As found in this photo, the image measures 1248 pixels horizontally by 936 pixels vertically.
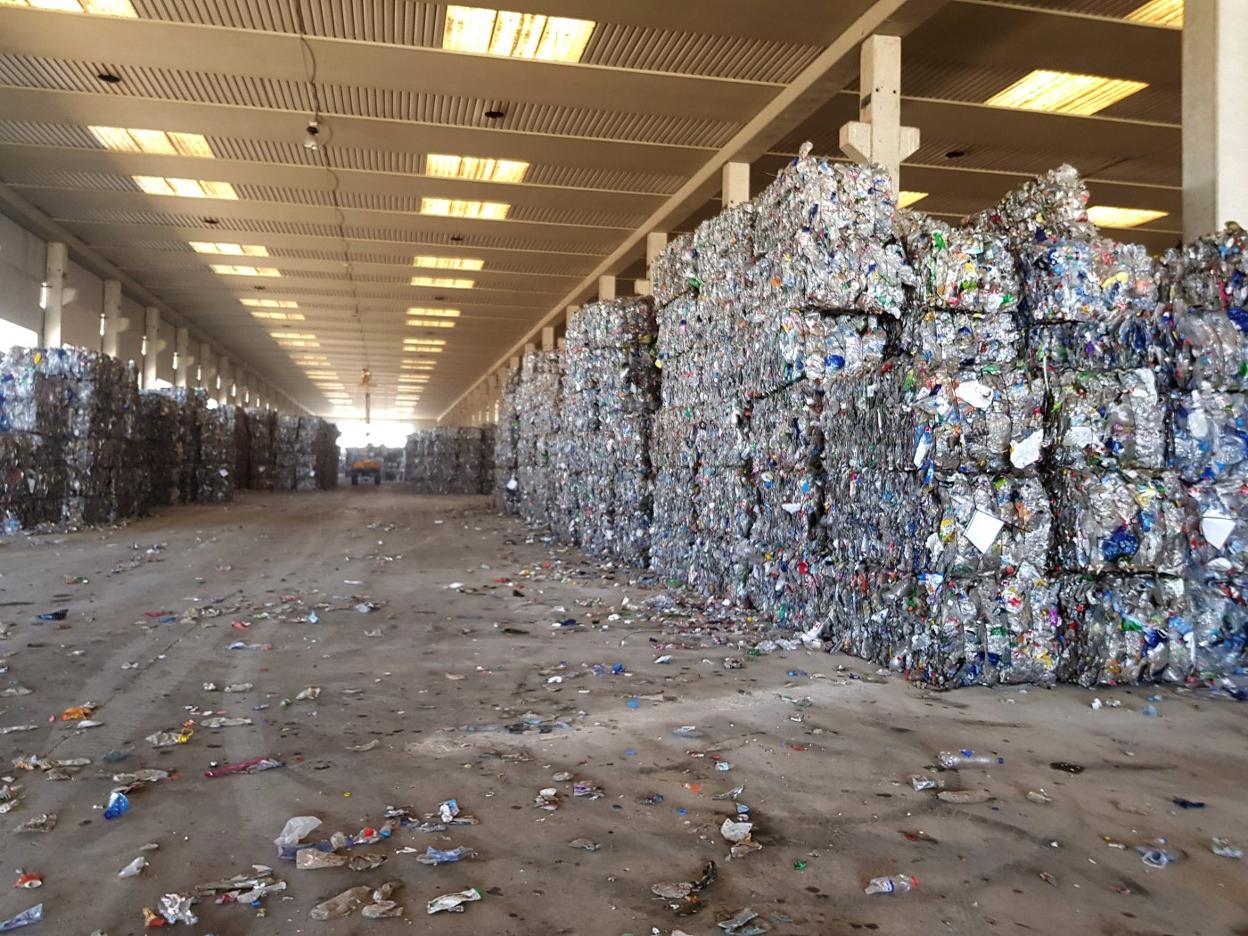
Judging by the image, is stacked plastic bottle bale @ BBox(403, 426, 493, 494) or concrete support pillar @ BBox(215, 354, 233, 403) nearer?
stacked plastic bottle bale @ BBox(403, 426, 493, 494)

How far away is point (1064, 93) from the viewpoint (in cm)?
1068

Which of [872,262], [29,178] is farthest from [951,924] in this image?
[29,178]

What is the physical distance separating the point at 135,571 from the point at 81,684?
14.8 feet

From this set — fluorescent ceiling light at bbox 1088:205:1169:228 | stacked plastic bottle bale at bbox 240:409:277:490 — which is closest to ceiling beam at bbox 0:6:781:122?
fluorescent ceiling light at bbox 1088:205:1169:228

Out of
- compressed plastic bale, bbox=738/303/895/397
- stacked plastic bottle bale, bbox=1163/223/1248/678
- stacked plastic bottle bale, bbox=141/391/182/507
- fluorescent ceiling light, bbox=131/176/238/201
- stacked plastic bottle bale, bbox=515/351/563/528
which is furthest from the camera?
stacked plastic bottle bale, bbox=141/391/182/507

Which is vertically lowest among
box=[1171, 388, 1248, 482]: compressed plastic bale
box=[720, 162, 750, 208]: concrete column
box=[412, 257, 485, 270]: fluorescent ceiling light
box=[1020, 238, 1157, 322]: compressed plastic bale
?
box=[1171, 388, 1248, 482]: compressed plastic bale

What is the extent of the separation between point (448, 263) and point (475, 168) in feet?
18.6

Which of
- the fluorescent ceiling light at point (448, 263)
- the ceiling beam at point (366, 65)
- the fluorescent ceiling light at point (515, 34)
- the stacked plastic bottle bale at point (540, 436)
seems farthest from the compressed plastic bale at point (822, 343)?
the fluorescent ceiling light at point (448, 263)

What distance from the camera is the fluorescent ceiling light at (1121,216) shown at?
15.7 meters

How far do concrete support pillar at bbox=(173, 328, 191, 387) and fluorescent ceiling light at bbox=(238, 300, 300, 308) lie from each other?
4.22m

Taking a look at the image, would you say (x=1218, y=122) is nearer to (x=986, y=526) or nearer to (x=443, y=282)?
(x=986, y=526)

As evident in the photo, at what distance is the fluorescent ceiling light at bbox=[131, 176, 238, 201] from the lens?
45.9 feet

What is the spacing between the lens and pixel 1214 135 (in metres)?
Answer: 5.82

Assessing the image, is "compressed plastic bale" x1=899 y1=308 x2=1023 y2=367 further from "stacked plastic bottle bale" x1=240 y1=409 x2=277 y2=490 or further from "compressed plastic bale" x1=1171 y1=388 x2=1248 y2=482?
"stacked plastic bottle bale" x1=240 y1=409 x2=277 y2=490
